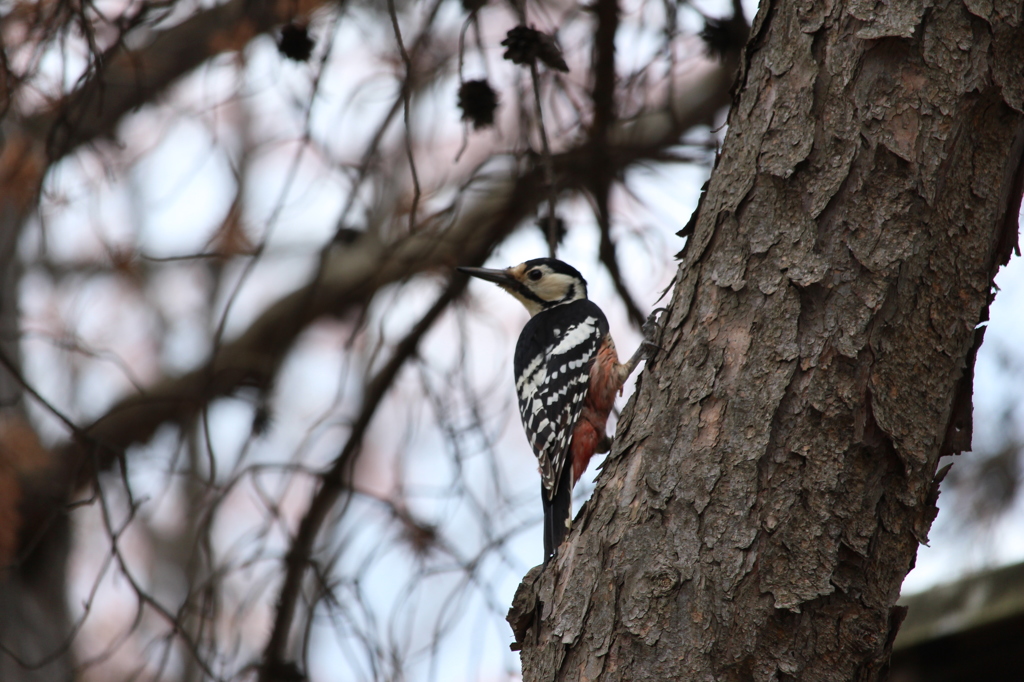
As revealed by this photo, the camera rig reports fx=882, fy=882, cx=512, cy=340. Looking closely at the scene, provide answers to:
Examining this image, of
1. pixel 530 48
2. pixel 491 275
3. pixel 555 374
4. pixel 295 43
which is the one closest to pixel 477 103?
pixel 530 48

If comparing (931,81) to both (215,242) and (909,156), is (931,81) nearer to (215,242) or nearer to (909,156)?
(909,156)

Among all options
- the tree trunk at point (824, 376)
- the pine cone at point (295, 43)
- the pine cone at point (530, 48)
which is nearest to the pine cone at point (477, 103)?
the pine cone at point (530, 48)

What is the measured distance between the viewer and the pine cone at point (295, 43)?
3721 mm

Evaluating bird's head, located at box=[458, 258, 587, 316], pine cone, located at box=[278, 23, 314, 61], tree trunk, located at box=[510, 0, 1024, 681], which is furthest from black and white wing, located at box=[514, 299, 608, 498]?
pine cone, located at box=[278, 23, 314, 61]

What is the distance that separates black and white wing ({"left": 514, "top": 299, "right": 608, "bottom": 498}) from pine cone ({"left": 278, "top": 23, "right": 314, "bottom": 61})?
1.92m

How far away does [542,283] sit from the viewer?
17.4ft

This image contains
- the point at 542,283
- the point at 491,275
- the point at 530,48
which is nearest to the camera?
the point at 530,48

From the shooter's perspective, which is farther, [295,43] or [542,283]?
[542,283]

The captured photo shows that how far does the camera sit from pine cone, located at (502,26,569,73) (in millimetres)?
3436

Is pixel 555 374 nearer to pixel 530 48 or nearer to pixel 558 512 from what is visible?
pixel 558 512

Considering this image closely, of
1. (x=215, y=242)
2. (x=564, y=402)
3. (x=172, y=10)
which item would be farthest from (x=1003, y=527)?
(x=172, y=10)

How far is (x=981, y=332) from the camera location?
234 cm

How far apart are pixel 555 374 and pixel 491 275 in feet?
2.03

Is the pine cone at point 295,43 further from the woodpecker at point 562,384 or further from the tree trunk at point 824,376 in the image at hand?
the tree trunk at point 824,376
